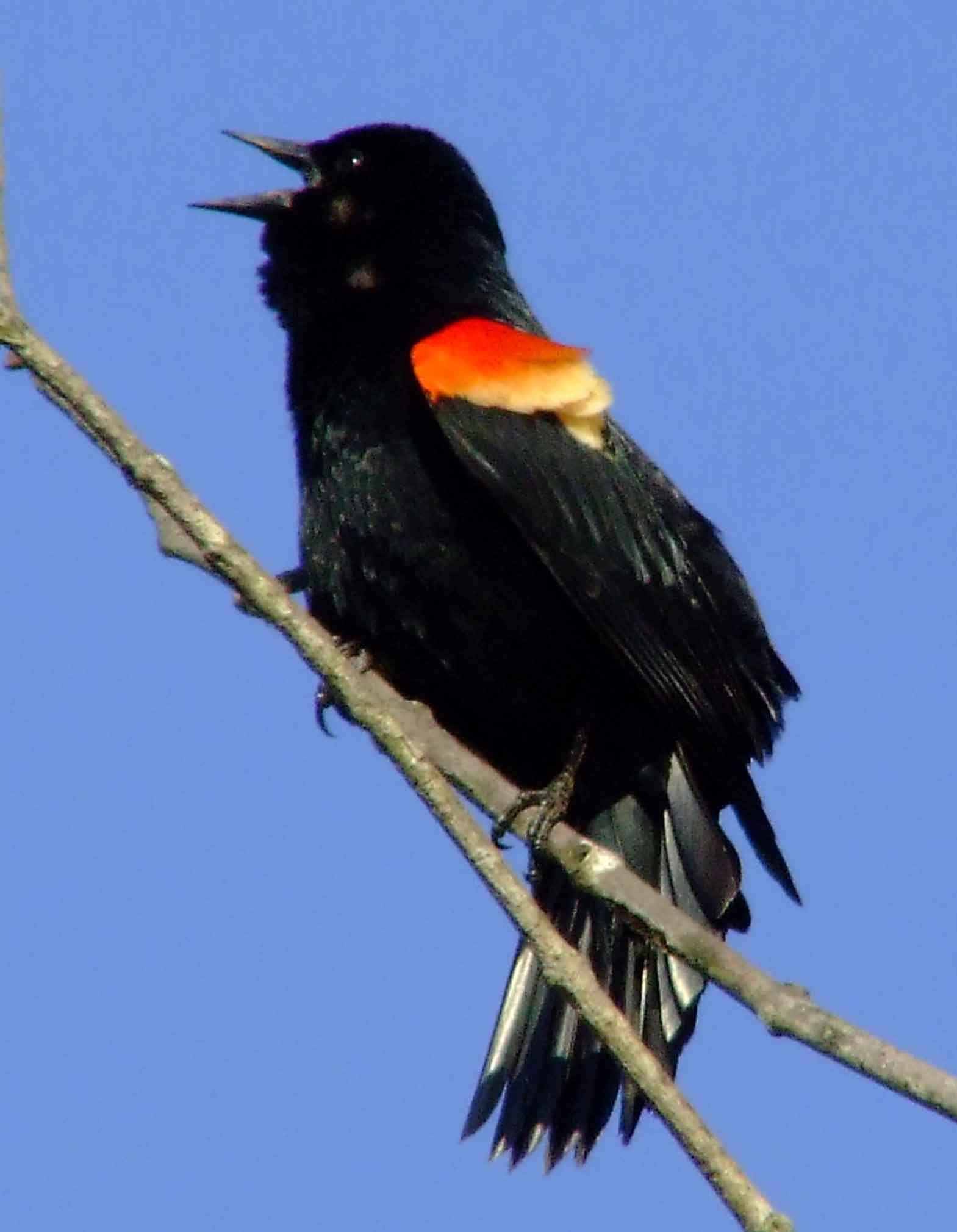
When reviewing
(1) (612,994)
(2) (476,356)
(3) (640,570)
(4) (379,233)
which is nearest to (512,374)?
(2) (476,356)

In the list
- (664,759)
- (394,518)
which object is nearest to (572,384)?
(394,518)

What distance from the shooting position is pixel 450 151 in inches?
201

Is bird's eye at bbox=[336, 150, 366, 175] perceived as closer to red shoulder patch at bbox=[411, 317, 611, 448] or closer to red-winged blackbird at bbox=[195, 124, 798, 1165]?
red-winged blackbird at bbox=[195, 124, 798, 1165]

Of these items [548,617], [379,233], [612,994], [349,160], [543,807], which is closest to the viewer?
[543,807]

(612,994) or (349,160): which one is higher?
(349,160)

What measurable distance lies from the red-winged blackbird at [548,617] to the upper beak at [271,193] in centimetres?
46

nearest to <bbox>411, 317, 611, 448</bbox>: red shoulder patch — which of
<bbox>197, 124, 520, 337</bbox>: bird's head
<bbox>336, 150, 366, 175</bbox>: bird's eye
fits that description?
<bbox>197, 124, 520, 337</bbox>: bird's head

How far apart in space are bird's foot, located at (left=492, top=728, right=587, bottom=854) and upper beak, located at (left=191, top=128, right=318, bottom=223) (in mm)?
1692

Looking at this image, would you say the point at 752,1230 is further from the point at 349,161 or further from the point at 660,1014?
the point at 349,161

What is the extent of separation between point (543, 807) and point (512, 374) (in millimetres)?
973

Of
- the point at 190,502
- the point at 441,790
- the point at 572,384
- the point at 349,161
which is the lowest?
the point at 441,790

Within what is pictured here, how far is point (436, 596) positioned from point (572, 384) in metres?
0.61

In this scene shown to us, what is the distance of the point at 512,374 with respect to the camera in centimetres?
430

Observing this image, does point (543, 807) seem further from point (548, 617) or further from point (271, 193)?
point (271, 193)
